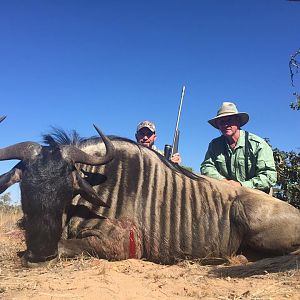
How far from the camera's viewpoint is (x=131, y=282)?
307cm

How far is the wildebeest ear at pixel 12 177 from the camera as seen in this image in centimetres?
404

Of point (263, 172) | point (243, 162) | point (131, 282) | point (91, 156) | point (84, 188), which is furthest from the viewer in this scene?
point (243, 162)

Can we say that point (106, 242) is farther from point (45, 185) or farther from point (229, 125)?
point (229, 125)

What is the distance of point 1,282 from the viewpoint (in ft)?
10.3

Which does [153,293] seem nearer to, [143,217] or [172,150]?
[143,217]

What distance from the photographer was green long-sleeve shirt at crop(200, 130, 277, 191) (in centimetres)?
514

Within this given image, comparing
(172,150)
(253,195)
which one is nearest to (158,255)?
(253,195)

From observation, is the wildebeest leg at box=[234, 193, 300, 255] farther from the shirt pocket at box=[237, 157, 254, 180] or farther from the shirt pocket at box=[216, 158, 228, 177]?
the shirt pocket at box=[216, 158, 228, 177]

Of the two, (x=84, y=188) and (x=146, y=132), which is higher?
(x=146, y=132)

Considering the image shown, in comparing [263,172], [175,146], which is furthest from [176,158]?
[263,172]

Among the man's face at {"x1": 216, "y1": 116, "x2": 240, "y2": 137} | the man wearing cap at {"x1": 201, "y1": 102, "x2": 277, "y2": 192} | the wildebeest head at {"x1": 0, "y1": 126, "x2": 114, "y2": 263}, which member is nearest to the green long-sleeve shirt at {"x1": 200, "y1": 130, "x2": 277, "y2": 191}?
the man wearing cap at {"x1": 201, "y1": 102, "x2": 277, "y2": 192}

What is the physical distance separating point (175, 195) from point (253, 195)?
2.64ft

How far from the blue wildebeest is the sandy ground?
287 millimetres

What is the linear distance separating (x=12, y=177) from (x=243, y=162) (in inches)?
111
